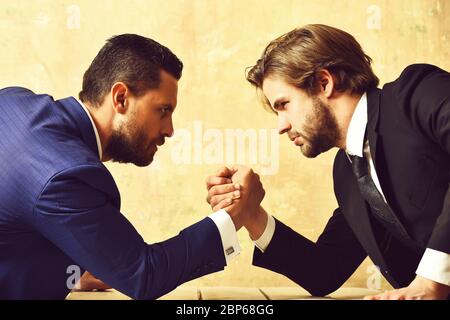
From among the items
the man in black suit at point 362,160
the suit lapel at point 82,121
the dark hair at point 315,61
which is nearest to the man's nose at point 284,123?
the man in black suit at point 362,160

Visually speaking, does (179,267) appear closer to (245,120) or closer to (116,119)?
(116,119)

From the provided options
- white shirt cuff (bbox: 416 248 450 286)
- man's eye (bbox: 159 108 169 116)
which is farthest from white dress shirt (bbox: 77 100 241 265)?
white shirt cuff (bbox: 416 248 450 286)

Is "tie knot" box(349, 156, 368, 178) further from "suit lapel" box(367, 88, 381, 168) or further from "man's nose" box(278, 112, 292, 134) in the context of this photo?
"man's nose" box(278, 112, 292, 134)

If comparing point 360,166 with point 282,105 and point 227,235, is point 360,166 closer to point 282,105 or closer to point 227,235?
point 282,105

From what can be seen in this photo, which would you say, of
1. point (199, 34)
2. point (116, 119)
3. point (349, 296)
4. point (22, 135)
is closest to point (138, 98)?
point (116, 119)

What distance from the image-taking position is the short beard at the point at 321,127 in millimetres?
2254

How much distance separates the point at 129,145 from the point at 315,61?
74cm

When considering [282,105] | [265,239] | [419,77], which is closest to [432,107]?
[419,77]

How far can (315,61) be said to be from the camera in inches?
89.1

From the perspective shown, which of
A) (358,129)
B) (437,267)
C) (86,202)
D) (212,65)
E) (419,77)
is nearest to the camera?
(437,267)

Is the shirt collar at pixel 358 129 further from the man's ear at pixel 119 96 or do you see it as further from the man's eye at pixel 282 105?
the man's ear at pixel 119 96

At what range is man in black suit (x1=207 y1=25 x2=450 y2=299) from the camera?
1.81 metres

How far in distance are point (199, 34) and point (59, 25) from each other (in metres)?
0.60

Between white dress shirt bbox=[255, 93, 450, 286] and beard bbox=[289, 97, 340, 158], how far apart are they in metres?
0.08
